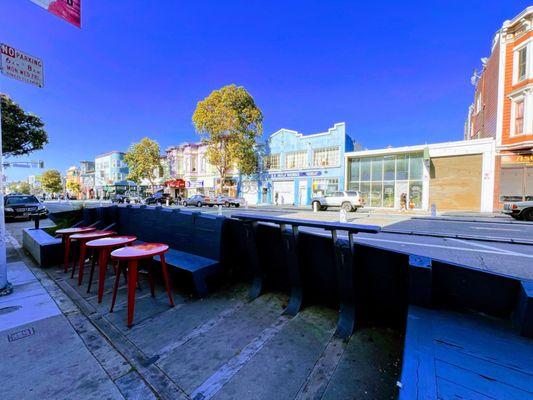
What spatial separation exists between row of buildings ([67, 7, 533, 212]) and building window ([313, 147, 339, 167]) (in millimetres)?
106

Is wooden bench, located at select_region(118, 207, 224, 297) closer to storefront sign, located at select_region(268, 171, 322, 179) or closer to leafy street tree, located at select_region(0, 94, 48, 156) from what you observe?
leafy street tree, located at select_region(0, 94, 48, 156)

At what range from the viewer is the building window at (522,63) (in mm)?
16375

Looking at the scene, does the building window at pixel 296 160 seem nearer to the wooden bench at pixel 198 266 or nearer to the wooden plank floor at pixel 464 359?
the wooden bench at pixel 198 266

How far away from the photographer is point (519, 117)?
16812 mm

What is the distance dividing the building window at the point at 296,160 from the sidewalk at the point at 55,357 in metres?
26.2

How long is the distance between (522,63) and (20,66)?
26063 millimetres

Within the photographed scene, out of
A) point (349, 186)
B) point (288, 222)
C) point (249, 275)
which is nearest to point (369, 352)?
point (288, 222)

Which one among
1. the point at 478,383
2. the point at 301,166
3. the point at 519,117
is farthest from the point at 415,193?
the point at 478,383

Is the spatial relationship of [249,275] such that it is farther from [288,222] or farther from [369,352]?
[369,352]

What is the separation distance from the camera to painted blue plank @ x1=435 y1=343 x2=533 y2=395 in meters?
1.26

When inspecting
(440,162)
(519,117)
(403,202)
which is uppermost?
(519,117)

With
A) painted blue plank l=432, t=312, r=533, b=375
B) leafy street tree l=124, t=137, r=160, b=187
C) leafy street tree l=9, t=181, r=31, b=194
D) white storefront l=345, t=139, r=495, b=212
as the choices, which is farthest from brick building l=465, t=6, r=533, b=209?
leafy street tree l=9, t=181, r=31, b=194

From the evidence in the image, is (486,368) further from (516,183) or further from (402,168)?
(402,168)

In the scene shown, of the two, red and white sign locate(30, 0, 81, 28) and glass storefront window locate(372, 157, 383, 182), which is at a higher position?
red and white sign locate(30, 0, 81, 28)
